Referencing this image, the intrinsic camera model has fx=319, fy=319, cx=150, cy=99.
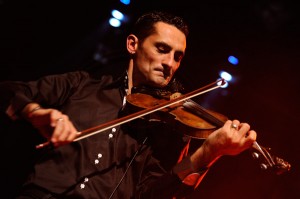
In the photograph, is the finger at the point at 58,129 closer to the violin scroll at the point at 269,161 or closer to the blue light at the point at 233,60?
the violin scroll at the point at 269,161

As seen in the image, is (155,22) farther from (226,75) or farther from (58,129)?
(226,75)

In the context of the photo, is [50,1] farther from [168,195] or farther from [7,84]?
[168,195]

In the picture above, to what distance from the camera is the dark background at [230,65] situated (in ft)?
11.0

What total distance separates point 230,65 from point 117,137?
7.24 ft

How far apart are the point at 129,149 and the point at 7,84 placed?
2.80ft

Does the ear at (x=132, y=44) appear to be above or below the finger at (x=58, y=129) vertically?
above

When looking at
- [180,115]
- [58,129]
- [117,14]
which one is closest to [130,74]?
[180,115]

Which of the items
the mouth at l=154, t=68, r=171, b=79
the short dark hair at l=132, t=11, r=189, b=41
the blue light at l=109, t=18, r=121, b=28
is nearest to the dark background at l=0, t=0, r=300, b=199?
the blue light at l=109, t=18, r=121, b=28

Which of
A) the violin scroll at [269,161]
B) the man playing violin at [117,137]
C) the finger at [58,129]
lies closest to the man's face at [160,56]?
the man playing violin at [117,137]

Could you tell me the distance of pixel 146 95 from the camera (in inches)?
90.9

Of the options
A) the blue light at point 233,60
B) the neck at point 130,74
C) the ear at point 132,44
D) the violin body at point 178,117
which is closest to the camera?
the violin body at point 178,117

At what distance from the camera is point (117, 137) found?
2.12 metres

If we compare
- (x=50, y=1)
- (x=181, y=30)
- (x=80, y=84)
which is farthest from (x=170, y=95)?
(x=50, y=1)

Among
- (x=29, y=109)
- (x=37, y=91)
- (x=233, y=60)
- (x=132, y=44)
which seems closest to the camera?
(x=29, y=109)
